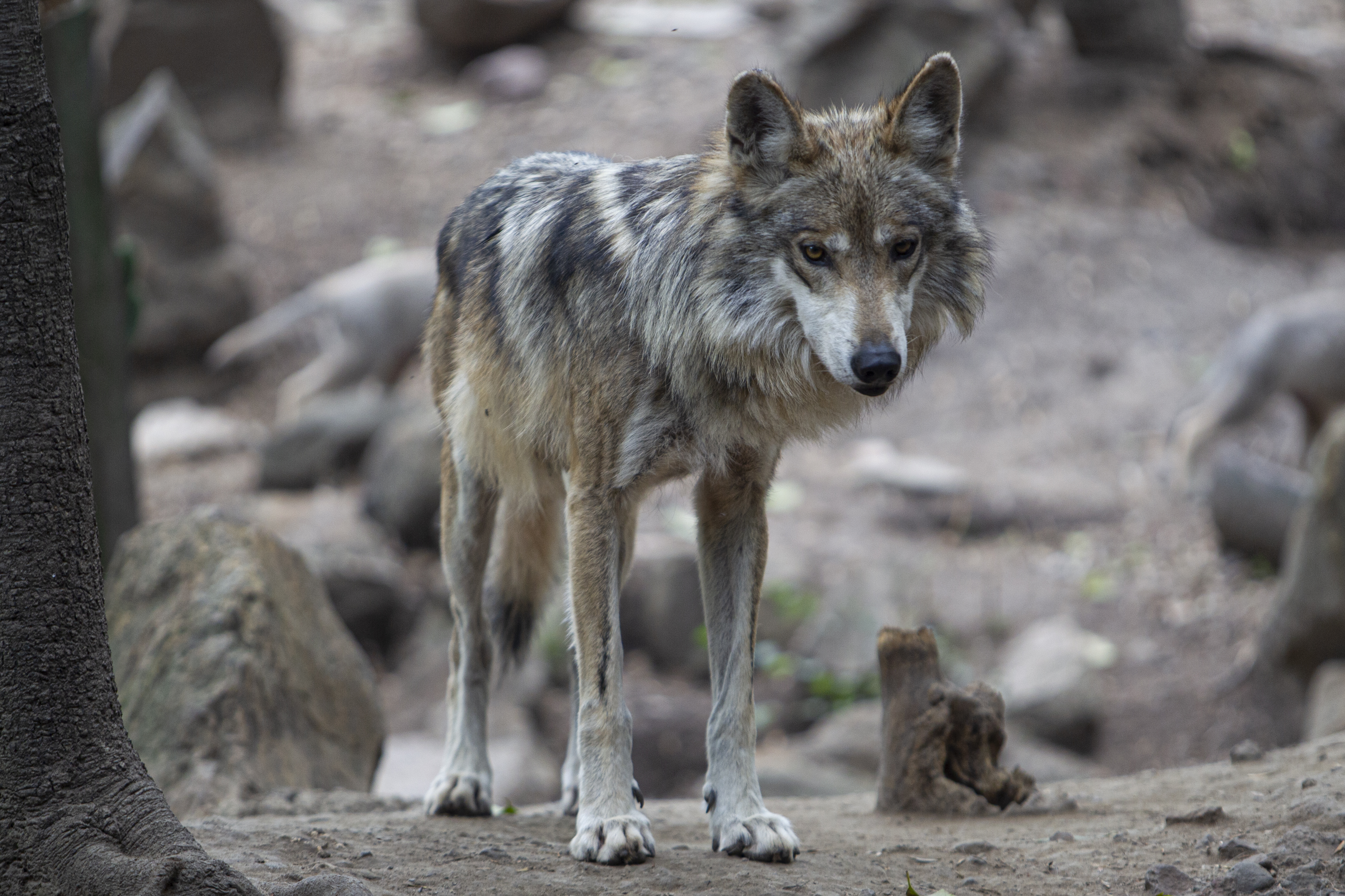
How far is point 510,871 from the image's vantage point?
3152 millimetres

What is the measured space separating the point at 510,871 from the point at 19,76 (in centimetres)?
216

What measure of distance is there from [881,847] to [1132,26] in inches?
503

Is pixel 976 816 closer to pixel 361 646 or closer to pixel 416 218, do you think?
pixel 361 646

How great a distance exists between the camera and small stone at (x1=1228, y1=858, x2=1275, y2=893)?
3010 millimetres

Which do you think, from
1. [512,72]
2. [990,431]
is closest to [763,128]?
A: [990,431]

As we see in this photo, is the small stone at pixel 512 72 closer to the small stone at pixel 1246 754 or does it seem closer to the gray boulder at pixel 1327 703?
the gray boulder at pixel 1327 703

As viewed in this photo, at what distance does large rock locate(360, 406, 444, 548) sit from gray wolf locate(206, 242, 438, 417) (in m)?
1.51

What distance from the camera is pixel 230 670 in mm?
4410

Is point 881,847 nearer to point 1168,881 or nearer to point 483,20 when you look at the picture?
point 1168,881

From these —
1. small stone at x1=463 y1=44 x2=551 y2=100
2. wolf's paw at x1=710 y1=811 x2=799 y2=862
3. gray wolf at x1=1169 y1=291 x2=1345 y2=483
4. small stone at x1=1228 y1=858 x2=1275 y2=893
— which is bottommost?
wolf's paw at x1=710 y1=811 x2=799 y2=862

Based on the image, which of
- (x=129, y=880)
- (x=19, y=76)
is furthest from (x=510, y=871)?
(x=19, y=76)

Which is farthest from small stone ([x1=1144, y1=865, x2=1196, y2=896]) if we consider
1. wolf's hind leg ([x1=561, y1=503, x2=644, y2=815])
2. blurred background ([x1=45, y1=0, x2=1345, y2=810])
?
blurred background ([x1=45, y1=0, x2=1345, y2=810])

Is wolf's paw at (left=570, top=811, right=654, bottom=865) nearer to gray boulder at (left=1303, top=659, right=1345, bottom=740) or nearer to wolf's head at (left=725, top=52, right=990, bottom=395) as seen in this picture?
wolf's head at (left=725, top=52, right=990, bottom=395)

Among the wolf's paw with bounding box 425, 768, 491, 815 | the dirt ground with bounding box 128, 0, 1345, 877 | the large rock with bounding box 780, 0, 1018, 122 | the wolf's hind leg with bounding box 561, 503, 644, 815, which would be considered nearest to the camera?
the dirt ground with bounding box 128, 0, 1345, 877
